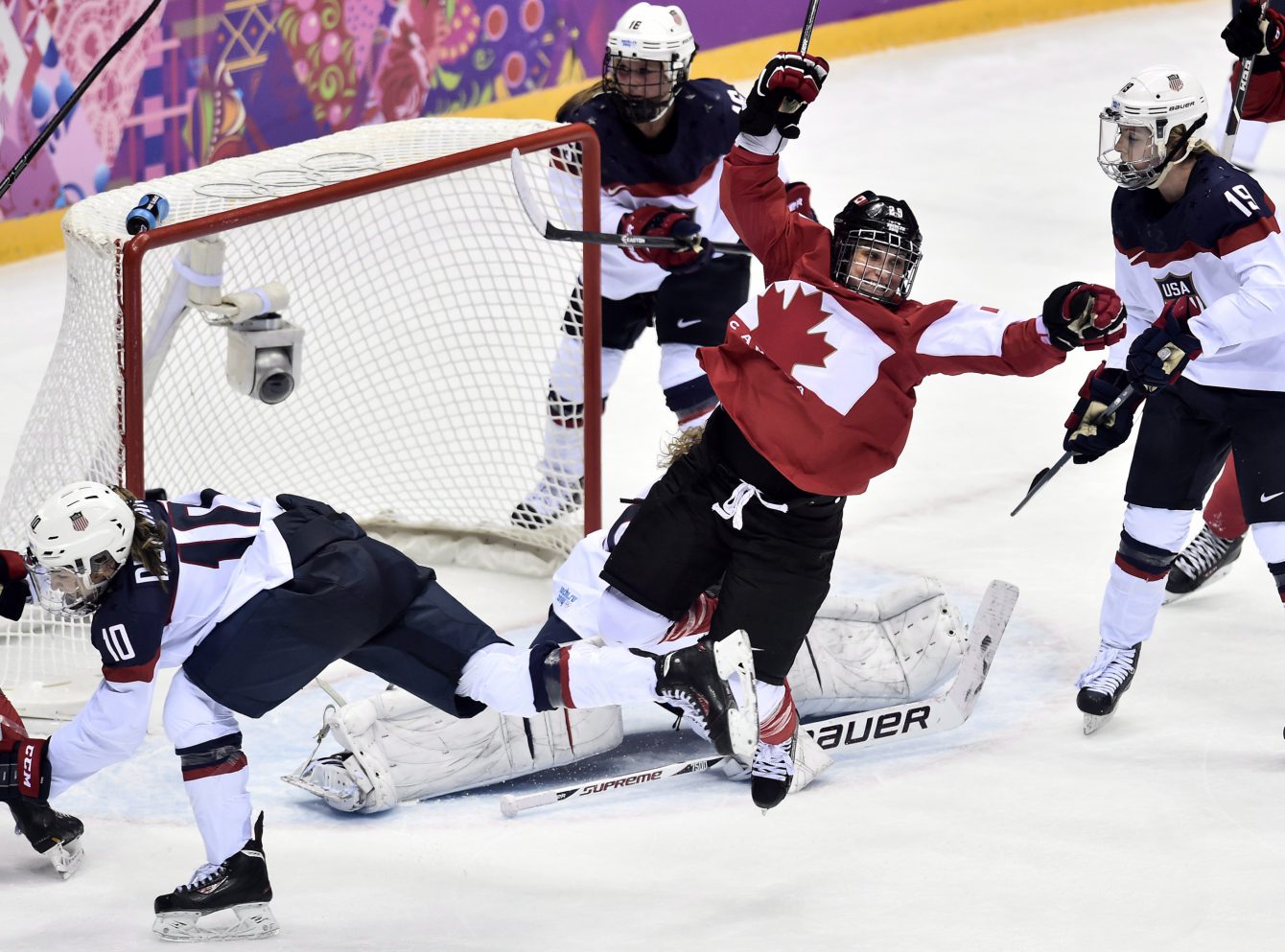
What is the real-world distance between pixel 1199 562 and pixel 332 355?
89.8 inches

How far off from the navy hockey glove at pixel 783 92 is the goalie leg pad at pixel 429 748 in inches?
47.9

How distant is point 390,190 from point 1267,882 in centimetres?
244

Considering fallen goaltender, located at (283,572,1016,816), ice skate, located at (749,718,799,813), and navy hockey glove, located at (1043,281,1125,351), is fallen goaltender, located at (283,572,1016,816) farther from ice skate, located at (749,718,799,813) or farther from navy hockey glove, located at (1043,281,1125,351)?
navy hockey glove, located at (1043,281,1125,351)

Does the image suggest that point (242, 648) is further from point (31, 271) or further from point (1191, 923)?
point (31, 271)

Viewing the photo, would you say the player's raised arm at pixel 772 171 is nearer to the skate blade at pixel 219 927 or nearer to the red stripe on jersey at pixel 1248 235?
the red stripe on jersey at pixel 1248 235

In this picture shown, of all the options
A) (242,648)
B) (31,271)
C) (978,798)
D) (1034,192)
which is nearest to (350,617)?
(242,648)

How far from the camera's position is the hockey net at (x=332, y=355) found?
4328 mm

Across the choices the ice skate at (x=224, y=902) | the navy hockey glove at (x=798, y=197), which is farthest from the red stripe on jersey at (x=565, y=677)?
the navy hockey glove at (x=798, y=197)

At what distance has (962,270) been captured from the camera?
7.29m

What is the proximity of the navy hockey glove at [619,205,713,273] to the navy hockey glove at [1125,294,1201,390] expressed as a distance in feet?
4.33

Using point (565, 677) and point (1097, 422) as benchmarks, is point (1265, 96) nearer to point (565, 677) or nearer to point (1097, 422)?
point (1097, 422)

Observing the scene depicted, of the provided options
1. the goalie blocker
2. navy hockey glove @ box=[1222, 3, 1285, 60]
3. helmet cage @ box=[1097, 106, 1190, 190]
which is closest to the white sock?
the goalie blocker

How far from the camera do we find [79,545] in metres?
3.36

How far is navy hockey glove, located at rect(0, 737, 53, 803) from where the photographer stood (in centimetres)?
361
